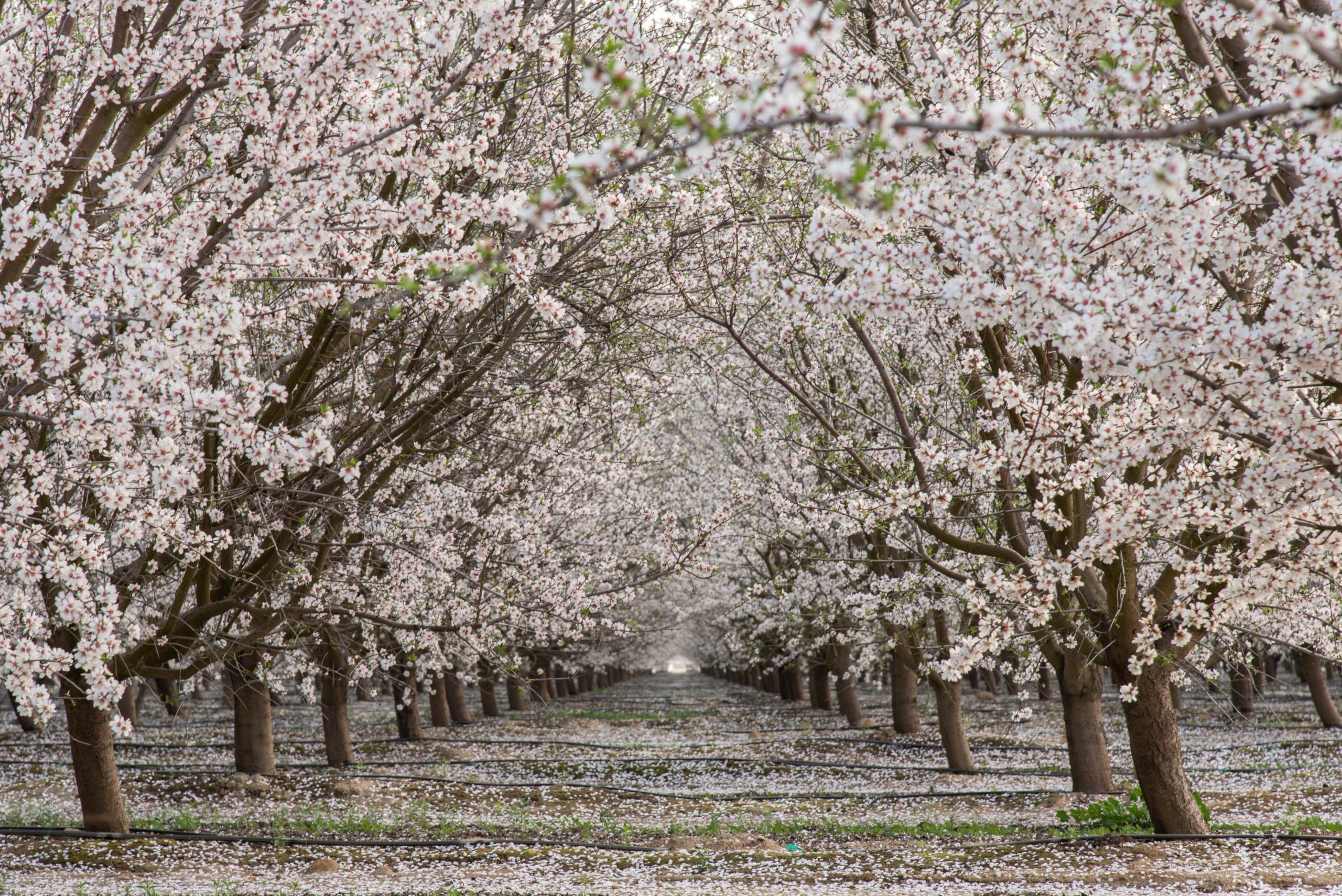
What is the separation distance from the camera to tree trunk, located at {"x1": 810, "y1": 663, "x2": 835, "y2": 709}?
31.2 m

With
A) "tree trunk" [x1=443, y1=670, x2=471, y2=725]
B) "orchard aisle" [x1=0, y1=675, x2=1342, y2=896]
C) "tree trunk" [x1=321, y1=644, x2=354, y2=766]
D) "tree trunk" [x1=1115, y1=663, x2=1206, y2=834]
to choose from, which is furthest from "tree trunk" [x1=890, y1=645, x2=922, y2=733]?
"tree trunk" [x1=443, y1=670, x2=471, y2=725]

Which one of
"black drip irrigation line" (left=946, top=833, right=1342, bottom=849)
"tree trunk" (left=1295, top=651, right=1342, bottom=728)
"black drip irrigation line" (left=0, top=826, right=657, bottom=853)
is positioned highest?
"black drip irrigation line" (left=0, top=826, right=657, bottom=853)

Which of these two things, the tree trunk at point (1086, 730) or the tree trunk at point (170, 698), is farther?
the tree trunk at point (1086, 730)

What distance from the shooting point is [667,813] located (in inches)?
538

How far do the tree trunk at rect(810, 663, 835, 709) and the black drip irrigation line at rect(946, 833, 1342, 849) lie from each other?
808 inches

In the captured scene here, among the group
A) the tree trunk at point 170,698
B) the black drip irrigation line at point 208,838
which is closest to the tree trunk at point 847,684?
the black drip irrigation line at point 208,838

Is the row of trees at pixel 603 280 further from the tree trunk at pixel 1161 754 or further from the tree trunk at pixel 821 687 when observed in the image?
the tree trunk at pixel 821 687

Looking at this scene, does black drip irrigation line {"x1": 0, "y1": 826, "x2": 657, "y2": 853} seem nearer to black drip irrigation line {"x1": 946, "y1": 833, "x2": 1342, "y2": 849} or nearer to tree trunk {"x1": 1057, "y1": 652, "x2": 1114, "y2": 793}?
black drip irrigation line {"x1": 946, "y1": 833, "x2": 1342, "y2": 849}

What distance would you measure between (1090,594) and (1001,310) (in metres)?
5.21

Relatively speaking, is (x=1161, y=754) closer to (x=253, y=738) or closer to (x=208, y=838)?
(x=208, y=838)

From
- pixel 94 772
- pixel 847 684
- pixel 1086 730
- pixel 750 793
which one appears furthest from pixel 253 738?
pixel 847 684

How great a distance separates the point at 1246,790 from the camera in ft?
48.4

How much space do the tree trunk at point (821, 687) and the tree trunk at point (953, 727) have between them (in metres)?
13.3

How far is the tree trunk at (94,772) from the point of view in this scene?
10266 millimetres
